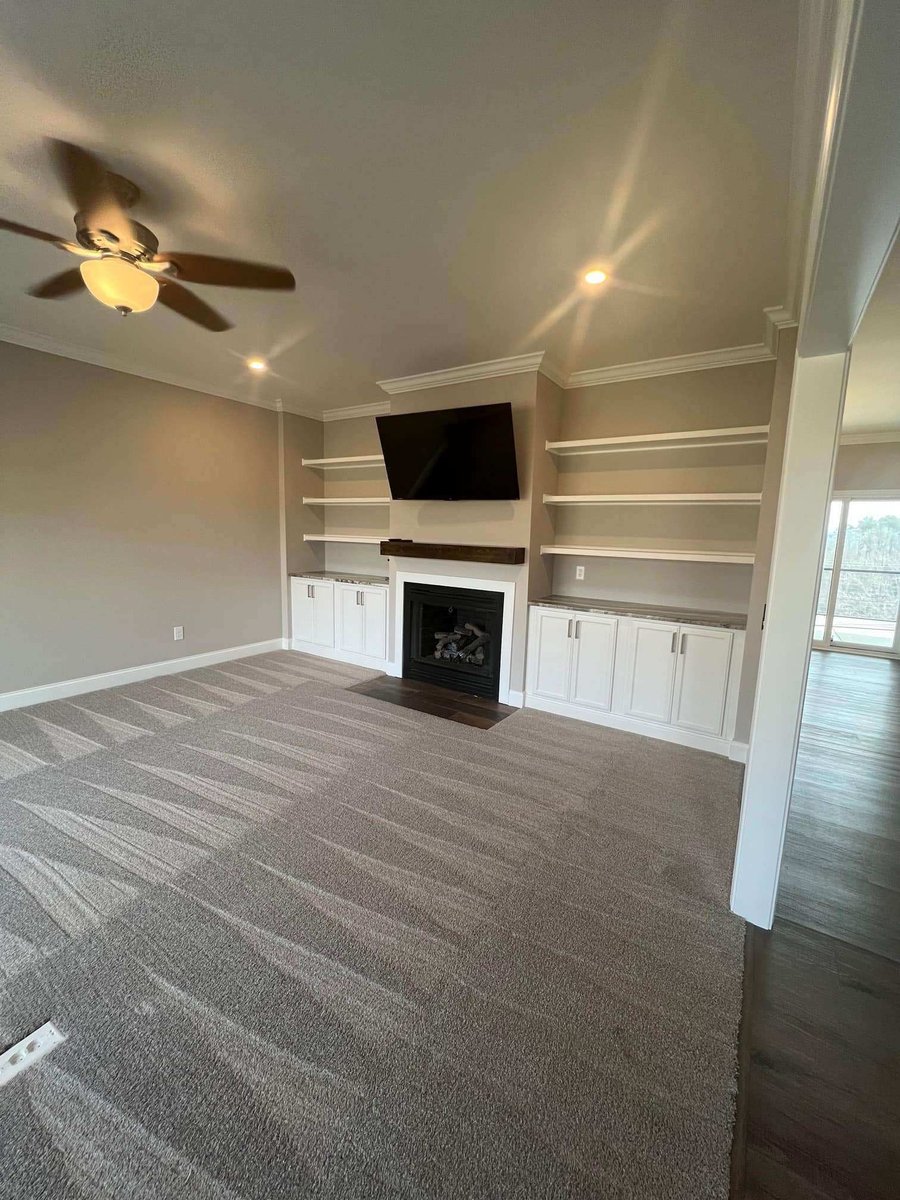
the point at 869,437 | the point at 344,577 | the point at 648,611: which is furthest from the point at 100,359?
the point at 869,437

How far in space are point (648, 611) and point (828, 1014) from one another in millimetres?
2424

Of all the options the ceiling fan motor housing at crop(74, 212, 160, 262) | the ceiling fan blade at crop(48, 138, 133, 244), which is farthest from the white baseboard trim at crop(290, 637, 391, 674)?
the ceiling fan blade at crop(48, 138, 133, 244)

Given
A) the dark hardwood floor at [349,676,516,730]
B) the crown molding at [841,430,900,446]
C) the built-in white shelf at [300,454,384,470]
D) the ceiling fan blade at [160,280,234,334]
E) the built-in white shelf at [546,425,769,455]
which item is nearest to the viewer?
the ceiling fan blade at [160,280,234,334]

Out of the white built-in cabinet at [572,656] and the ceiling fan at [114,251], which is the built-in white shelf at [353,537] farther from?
the ceiling fan at [114,251]

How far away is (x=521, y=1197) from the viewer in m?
1.08

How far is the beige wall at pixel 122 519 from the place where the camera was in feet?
11.6

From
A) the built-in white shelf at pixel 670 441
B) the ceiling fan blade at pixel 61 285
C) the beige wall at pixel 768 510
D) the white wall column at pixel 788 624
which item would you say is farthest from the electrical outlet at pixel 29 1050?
the built-in white shelf at pixel 670 441

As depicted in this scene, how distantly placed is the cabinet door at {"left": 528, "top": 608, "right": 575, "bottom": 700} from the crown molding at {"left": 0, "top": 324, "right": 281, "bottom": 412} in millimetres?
3697

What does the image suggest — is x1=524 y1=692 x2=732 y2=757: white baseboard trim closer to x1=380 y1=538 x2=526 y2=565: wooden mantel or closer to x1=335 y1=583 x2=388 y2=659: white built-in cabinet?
x1=380 y1=538 x2=526 y2=565: wooden mantel

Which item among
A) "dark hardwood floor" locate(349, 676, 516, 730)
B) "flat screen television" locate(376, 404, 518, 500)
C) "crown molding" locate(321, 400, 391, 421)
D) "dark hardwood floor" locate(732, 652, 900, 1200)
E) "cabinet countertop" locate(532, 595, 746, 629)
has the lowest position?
"dark hardwood floor" locate(732, 652, 900, 1200)

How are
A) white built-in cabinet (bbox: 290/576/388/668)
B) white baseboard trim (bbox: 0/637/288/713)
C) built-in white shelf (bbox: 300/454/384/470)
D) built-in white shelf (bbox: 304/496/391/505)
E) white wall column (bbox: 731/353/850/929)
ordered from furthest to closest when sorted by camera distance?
white built-in cabinet (bbox: 290/576/388/668)
built-in white shelf (bbox: 300/454/384/470)
built-in white shelf (bbox: 304/496/391/505)
white baseboard trim (bbox: 0/637/288/713)
white wall column (bbox: 731/353/850/929)

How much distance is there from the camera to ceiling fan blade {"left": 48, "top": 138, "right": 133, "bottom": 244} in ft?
5.77

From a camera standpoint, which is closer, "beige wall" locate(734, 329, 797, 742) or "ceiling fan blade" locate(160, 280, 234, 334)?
"ceiling fan blade" locate(160, 280, 234, 334)

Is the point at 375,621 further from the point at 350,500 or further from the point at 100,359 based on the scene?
the point at 100,359
